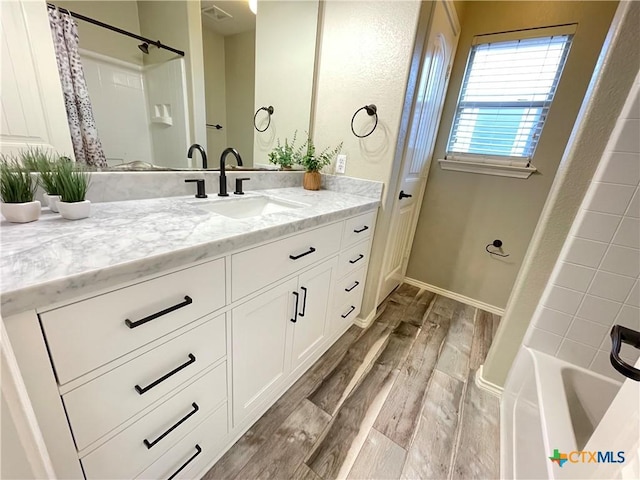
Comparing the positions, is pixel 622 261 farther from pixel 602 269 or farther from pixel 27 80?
pixel 27 80

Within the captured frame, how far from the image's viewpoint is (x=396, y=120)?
57.4 inches

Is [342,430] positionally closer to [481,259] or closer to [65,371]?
[65,371]

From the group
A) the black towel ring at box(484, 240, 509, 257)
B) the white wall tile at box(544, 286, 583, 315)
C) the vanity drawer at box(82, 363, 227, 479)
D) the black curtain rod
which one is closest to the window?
the black towel ring at box(484, 240, 509, 257)

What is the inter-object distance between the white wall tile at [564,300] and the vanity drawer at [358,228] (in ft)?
2.93

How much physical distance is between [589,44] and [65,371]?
279cm

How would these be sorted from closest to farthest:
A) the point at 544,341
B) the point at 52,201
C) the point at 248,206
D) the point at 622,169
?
the point at 52,201, the point at 622,169, the point at 544,341, the point at 248,206

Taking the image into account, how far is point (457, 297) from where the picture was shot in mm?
2355

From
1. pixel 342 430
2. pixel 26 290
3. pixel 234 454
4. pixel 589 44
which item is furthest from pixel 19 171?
pixel 589 44

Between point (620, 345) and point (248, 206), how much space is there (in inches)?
54.9

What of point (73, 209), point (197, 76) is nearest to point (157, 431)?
point (73, 209)

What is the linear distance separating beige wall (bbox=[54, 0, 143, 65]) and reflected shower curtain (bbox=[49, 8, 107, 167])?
28mm

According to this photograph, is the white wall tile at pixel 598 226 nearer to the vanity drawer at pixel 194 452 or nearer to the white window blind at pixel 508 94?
the white window blind at pixel 508 94

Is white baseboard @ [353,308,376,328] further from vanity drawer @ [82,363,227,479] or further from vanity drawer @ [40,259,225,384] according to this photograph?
vanity drawer @ [40,259,225,384]

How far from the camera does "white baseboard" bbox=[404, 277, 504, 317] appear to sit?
2199mm
